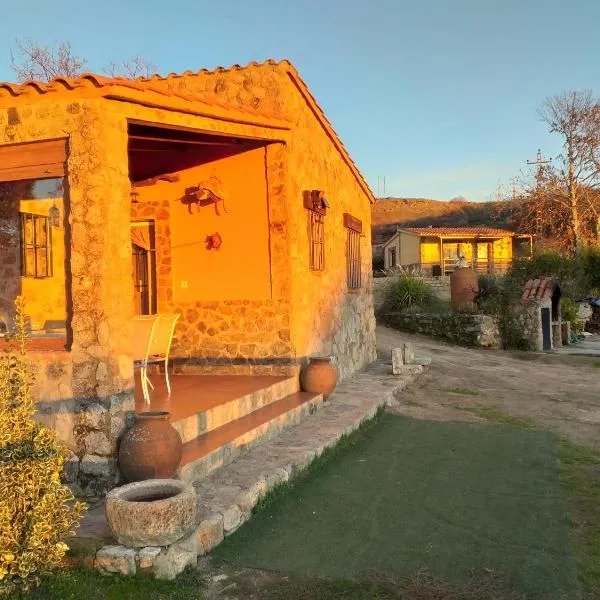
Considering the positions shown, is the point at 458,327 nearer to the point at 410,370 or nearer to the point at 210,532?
the point at 410,370

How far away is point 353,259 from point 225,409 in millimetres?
6274

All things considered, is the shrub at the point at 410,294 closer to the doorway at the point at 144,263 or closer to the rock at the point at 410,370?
the rock at the point at 410,370

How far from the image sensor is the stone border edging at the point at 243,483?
3359mm

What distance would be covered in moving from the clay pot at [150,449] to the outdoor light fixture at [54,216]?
1.70m

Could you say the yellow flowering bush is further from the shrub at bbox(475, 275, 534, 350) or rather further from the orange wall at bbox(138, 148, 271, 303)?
the shrub at bbox(475, 275, 534, 350)

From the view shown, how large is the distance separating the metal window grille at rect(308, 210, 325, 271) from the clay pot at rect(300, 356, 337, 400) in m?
1.62

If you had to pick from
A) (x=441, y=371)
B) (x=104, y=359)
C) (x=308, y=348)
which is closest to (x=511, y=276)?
(x=441, y=371)

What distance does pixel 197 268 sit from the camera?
805 centimetres

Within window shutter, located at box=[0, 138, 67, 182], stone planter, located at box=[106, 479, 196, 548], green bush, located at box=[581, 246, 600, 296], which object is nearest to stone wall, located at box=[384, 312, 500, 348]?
green bush, located at box=[581, 246, 600, 296]

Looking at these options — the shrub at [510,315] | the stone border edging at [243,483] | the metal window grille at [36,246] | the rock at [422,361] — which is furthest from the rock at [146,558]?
the shrub at [510,315]

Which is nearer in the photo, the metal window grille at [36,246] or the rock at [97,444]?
the rock at [97,444]

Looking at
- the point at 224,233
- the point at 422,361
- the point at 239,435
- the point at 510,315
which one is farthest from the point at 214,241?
the point at 510,315

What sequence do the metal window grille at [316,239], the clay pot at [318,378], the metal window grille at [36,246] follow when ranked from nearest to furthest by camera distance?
the metal window grille at [36,246]
the clay pot at [318,378]
the metal window grille at [316,239]

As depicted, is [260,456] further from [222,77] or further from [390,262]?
[390,262]
